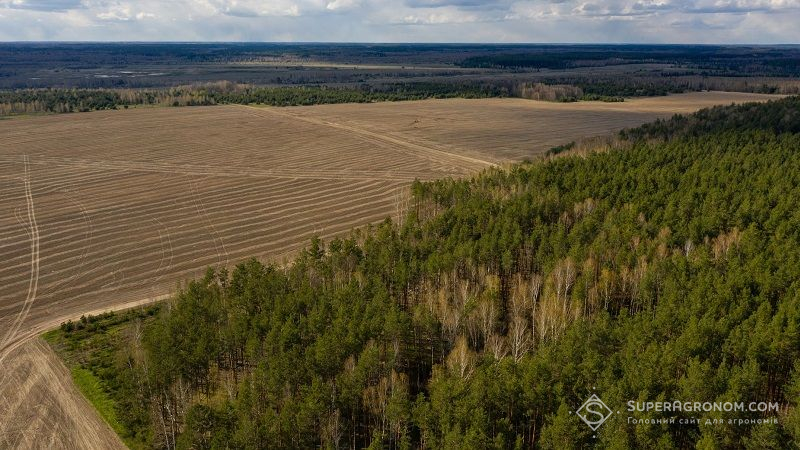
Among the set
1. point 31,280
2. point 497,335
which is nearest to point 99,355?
point 31,280

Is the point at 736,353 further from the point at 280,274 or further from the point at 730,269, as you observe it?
the point at 280,274

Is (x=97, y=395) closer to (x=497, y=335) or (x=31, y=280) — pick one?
(x=31, y=280)

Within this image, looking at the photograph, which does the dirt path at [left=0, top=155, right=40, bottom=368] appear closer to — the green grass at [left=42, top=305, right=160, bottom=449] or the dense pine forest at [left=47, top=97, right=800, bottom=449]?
the green grass at [left=42, top=305, right=160, bottom=449]

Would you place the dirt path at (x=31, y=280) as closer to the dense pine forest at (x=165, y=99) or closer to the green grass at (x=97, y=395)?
the green grass at (x=97, y=395)

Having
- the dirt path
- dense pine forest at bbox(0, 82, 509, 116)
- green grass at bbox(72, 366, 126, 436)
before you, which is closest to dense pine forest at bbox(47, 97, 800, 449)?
green grass at bbox(72, 366, 126, 436)

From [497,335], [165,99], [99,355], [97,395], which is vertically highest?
[165,99]

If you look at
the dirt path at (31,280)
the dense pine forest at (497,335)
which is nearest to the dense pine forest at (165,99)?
the dirt path at (31,280)

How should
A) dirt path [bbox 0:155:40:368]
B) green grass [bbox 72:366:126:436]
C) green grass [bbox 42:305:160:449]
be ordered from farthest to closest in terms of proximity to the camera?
1. dirt path [bbox 0:155:40:368]
2. green grass [bbox 42:305:160:449]
3. green grass [bbox 72:366:126:436]

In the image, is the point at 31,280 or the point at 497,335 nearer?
the point at 497,335

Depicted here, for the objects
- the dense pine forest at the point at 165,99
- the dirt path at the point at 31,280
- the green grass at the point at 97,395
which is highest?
the dense pine forest at the point at 165,99

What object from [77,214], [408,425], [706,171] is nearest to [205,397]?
[408,425]
